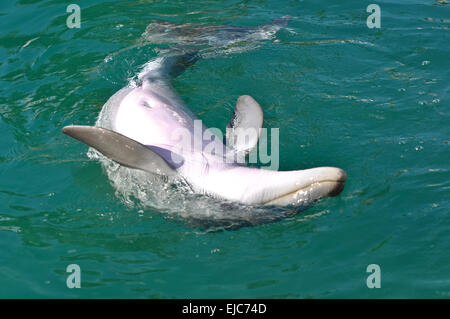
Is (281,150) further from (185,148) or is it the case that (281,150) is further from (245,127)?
(185,148)

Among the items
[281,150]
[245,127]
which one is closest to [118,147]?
[245,127]

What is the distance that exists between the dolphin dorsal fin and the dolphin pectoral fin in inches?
40.4

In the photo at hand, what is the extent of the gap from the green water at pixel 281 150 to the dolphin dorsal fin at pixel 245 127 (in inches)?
18.3

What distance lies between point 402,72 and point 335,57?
3.22ft

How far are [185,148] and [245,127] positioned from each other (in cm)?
76

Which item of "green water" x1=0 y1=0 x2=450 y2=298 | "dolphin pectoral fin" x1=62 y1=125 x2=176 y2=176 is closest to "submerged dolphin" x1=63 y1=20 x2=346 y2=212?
"dolphin pectoral fin" x1=62 y1=125 x2=176 y2=176

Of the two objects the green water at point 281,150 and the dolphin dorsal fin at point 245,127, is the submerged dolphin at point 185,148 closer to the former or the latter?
the dolphin dorsal fin at point 245,127

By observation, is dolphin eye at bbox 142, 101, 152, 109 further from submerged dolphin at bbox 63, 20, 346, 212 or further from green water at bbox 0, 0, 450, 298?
green water at bbox 0, 0, 450, 298

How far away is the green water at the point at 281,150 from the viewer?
17.0 feet

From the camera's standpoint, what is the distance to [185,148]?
617cm

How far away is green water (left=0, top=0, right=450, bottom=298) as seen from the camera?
5.20 metres

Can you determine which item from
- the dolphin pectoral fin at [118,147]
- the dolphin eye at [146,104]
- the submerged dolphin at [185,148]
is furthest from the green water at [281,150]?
the dolphin eye at [146,104]

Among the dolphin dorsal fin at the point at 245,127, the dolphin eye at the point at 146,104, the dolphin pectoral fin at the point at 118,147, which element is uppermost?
the dolphin eye at the point at 146,104

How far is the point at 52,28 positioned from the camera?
9430mm
